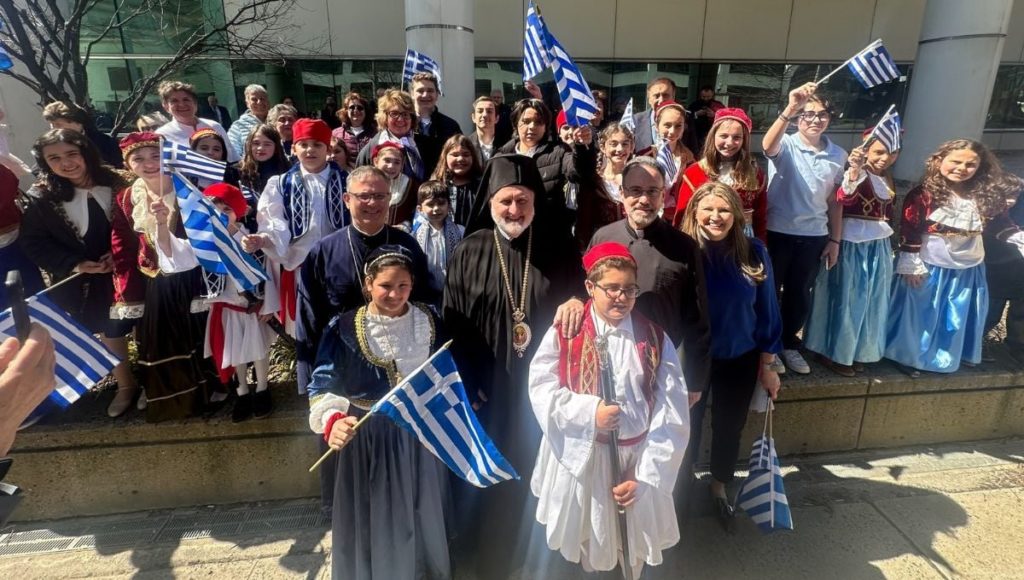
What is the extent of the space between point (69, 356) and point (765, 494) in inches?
155

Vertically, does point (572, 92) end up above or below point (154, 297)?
above

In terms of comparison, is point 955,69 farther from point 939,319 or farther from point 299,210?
point 299,210

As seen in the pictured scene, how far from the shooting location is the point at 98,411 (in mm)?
3697

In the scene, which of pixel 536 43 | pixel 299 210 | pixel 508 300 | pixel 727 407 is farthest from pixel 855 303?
pixel 299 210

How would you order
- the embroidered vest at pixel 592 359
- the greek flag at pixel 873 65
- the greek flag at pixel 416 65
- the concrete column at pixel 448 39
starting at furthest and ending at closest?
1. the concrete column at pixel 448 39
2. the greek flag at pixel 416 65
3. the greek flag at pixel 873 65
4. the embroidered vest at pixel 592 359

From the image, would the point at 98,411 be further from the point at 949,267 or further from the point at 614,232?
the point at 949,267

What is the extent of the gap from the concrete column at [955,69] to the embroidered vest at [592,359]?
39.6 ft

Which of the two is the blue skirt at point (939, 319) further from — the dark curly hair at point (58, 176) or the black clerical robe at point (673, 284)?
the dark curly hair at point (58, 176)

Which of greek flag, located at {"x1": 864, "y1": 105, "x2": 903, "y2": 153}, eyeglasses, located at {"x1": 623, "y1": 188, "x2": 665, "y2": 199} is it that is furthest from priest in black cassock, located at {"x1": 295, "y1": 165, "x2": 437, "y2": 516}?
greek flag, located at {"x1": 864, "y1": 105, "x2": 903, "y2": 153}

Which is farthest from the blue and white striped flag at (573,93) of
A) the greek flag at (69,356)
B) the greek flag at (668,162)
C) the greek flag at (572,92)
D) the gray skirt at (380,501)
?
the greek flag at (69,356)

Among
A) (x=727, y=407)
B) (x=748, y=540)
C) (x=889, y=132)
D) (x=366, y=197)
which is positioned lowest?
(x=748, y=540)

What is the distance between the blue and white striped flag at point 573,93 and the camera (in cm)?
413

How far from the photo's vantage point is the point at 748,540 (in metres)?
3.38

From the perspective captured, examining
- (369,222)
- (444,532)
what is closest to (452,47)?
(369,222)
